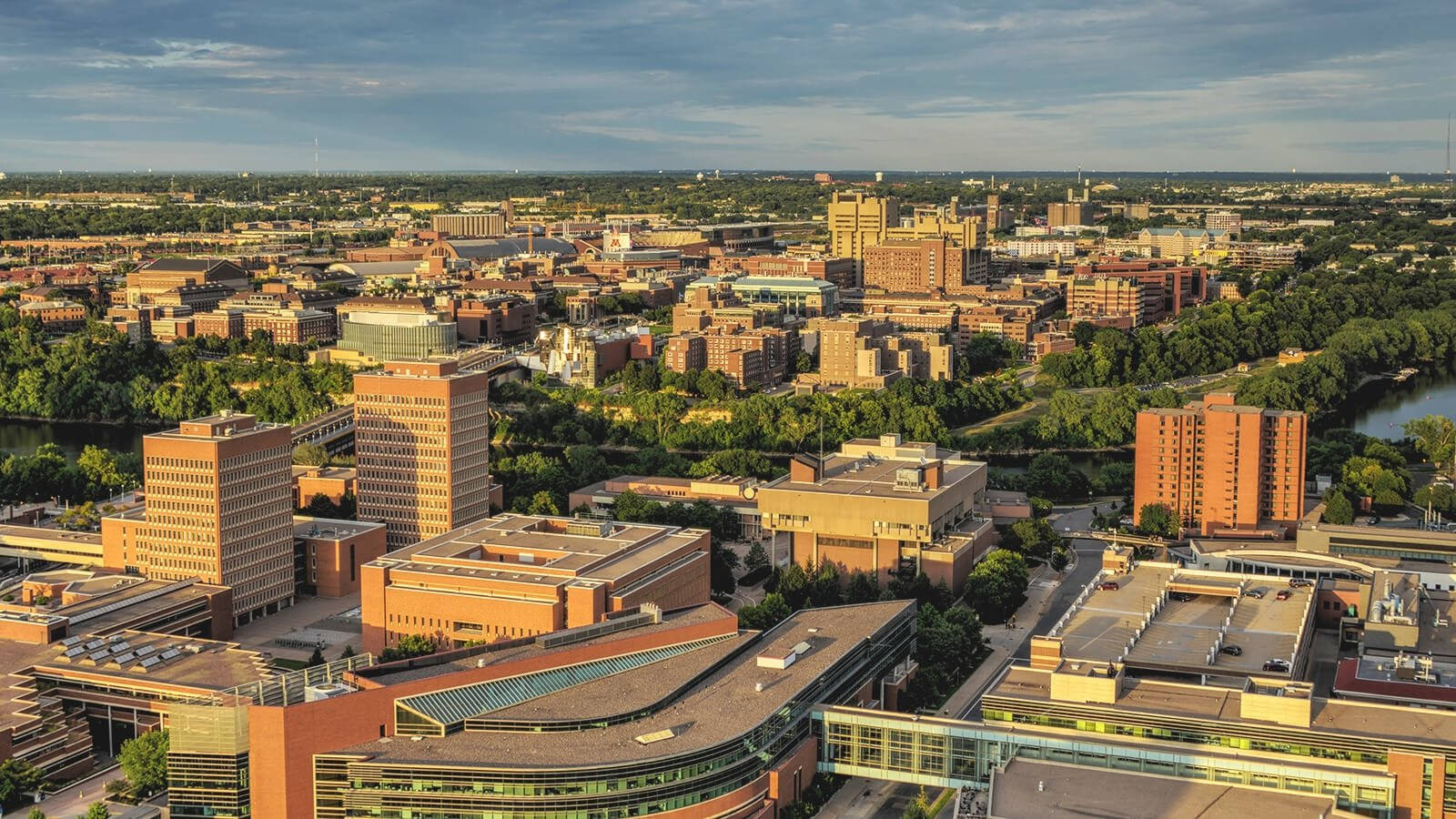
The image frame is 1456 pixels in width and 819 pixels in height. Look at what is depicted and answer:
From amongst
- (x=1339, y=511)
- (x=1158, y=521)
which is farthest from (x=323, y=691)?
A: (x=1339, y=511)

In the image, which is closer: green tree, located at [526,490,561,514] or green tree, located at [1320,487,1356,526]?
green tree, located at [1320,487,1356,526]

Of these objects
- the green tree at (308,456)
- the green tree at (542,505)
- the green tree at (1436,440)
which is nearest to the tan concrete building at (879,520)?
the green tree at (542,505)

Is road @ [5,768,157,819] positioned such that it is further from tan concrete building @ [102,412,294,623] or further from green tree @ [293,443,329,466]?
green tree @ [293,443,329,466]

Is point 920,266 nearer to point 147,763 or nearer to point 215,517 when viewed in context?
point 215,517

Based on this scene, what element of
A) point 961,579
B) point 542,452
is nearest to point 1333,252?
point 542,452

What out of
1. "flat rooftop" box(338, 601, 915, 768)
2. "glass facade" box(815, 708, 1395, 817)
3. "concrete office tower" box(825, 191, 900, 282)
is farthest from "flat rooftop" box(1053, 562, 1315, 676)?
"concrete office tower" box(825, 191, 900, 282)

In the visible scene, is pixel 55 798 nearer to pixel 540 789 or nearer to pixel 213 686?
pixel 213 686
